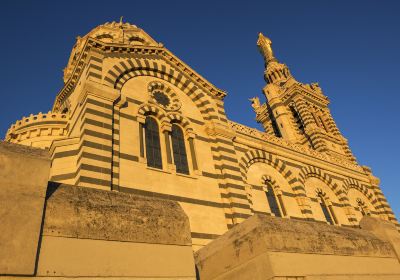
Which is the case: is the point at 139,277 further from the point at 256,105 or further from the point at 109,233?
the point at 256,105

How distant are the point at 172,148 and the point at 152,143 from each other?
1.04 metres

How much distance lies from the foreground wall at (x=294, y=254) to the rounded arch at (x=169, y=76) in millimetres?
10256

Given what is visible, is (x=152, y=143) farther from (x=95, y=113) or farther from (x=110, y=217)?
(x=110, y=217)

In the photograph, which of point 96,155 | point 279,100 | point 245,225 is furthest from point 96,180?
point 279,100

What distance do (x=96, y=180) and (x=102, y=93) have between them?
13.6 ft

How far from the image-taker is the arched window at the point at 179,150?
45.1 ft

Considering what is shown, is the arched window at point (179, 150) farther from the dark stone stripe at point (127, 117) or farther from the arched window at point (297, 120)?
the arched window at point (297, 120)

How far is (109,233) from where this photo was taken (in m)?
4.13

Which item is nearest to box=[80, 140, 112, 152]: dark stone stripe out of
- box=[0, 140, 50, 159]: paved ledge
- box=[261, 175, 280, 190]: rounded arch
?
box=[0, 140, 50, 159]: paved ledge

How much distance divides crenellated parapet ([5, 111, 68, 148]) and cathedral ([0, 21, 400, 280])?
5 centimetres

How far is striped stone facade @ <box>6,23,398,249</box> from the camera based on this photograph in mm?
11539

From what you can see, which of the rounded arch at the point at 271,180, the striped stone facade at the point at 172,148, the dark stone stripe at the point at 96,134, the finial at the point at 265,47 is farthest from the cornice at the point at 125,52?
the finial at the point at 265,47

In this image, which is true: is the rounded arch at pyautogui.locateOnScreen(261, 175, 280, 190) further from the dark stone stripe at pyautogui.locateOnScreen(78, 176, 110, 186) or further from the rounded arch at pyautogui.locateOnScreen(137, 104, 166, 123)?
the dark stone stripe at pyautogui.locateOnScreen(78, 176, 110, 186)

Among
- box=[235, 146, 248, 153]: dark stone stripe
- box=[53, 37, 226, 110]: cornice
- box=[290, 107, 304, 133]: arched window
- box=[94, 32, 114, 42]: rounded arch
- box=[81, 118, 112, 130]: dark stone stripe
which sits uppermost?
box=[94, 32, 114, 42]: rounded arch
